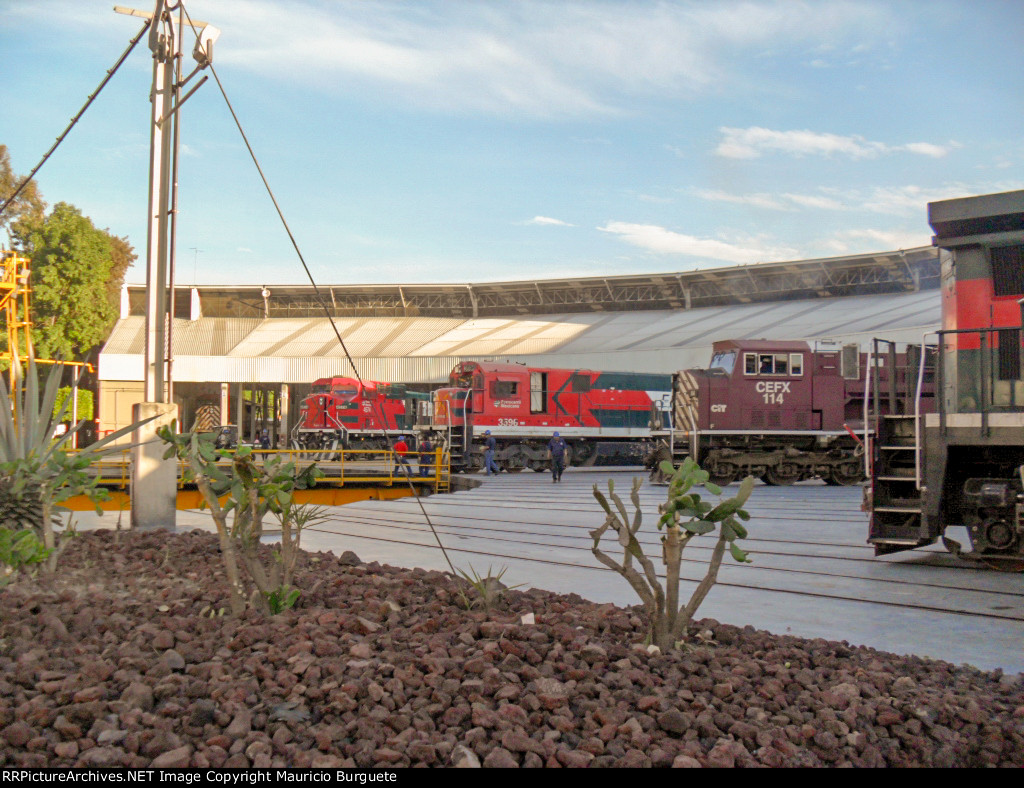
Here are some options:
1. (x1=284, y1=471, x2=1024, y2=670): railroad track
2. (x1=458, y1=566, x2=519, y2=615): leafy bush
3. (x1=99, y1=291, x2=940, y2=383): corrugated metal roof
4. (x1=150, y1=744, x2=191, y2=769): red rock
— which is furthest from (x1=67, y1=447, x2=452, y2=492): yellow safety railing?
(x1=99, y1=291, x2=940, y2=383): corrugated metal roof

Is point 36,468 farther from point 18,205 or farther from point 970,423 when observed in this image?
point 18,205

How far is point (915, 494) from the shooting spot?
8.62 m

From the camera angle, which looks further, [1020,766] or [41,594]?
[41,594]

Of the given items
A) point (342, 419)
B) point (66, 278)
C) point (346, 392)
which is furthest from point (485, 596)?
point (66, 278)

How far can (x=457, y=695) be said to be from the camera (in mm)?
3395

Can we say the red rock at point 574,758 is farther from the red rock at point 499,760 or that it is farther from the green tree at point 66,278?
the green tree at point 66,278

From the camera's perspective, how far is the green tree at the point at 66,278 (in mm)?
36906

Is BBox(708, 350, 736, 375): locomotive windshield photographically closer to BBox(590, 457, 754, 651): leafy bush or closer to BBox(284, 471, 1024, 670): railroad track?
BBox(284, 471, 1024, 670): railroad track

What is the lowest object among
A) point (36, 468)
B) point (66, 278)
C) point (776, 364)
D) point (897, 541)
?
point (897, 541)

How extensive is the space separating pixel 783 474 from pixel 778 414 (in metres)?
1.54

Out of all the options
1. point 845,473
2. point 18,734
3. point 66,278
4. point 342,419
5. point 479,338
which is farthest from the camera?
point 479,338
